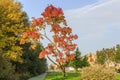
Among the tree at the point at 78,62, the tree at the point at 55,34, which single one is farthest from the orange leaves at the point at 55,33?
the tree at the point at 78,62

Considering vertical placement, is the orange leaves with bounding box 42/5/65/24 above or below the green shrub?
above

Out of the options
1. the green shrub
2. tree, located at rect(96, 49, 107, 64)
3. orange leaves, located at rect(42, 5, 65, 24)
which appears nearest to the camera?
the green shrub

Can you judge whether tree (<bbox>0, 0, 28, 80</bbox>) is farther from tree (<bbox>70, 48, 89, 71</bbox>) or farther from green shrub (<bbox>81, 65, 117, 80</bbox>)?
tree (<bbox>70, 48, 89, 71</bbox>)

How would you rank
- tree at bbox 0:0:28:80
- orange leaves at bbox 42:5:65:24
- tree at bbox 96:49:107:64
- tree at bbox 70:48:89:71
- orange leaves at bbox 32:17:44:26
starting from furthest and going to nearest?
tree at bbox 96:49:107:64
tree at bbox 70:48:89:71
tree at bbox 0:0:28:80
orange leaves at bbox 32:17:44:26
orange leaves at bbox 42:5:65:24

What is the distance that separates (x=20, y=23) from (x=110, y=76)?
24.5 meters

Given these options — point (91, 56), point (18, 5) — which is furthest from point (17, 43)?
point (91, 56)

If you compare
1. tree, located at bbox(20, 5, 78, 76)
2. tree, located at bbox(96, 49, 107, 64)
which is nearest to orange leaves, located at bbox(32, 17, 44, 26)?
tree, located at bbox(20, 5, 78, 76)

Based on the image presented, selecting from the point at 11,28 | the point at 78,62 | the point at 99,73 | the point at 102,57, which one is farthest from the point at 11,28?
the point at 102,57

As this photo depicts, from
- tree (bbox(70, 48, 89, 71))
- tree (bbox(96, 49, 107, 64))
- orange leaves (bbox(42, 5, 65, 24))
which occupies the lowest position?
tree (bbox(70, 48, 89, 71))

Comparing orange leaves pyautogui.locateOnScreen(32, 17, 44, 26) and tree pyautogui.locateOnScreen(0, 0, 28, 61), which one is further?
tree pyautogui.locateOnScreen(0, 0, 28, 61)

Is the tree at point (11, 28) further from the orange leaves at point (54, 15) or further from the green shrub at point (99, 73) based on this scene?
the green shrub at point (99, 73)

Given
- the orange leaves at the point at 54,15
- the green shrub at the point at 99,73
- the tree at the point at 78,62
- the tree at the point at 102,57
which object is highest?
the orange leaves at the point at 54,15

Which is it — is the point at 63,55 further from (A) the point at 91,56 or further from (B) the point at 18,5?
(A) the point at 91,56

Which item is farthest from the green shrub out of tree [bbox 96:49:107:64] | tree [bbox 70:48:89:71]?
tree [bbox 96:49:107:64]
